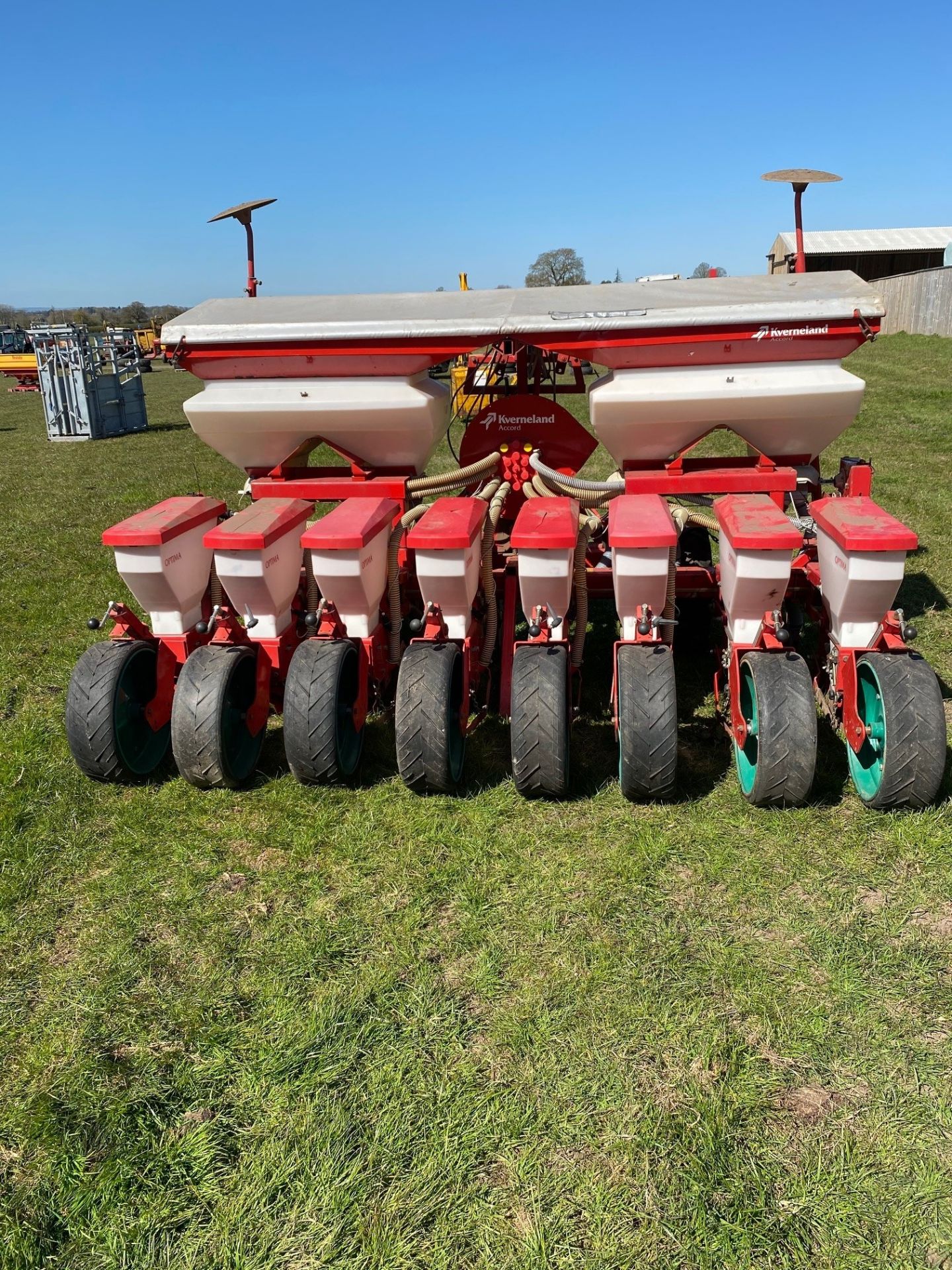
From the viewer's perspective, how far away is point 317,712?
3.49m

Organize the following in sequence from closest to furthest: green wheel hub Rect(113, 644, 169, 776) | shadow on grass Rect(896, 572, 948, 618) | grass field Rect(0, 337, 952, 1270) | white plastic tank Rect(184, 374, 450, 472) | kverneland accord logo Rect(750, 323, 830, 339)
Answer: grass field Rect(0, 337, 952, 1270) < green wheel hub Rect(113, 644, 169, 776) < kverneland accord logo Rect(750, 323, 830, 339) < white plastic tank Rect(184, 374, 450, 472) < shadow on grass Rect(896, 572, 948, 618)

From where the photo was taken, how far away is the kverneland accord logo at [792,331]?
3910mm

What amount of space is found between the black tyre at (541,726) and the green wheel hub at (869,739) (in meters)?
1.10

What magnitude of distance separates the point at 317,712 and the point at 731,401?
7.45ft

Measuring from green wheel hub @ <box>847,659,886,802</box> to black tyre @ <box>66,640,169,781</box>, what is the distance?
2.87 m

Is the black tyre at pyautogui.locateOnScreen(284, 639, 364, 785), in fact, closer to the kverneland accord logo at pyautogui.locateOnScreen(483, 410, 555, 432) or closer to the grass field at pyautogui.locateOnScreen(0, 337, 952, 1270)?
the grass field at pyautogui.locateOnScreen(0, 337, 952, 1270)

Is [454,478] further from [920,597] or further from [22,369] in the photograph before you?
[22,369]

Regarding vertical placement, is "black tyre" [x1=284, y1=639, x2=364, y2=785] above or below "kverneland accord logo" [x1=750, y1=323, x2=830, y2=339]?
below

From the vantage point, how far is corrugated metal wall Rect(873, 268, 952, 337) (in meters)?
22.4

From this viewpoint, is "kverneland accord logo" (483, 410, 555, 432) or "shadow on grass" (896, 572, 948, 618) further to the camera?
"shadow on grass" (896, 572, 948, 618)

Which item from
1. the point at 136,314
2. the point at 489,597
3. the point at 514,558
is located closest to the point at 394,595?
the point at 489,597

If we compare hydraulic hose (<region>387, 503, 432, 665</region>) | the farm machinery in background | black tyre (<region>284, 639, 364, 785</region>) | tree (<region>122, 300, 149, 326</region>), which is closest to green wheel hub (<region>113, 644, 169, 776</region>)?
black tyre (<region>284, 639, 364, 785</region>)

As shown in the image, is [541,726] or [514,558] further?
[514,558]

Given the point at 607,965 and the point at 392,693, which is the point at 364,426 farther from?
the point at 607,965
